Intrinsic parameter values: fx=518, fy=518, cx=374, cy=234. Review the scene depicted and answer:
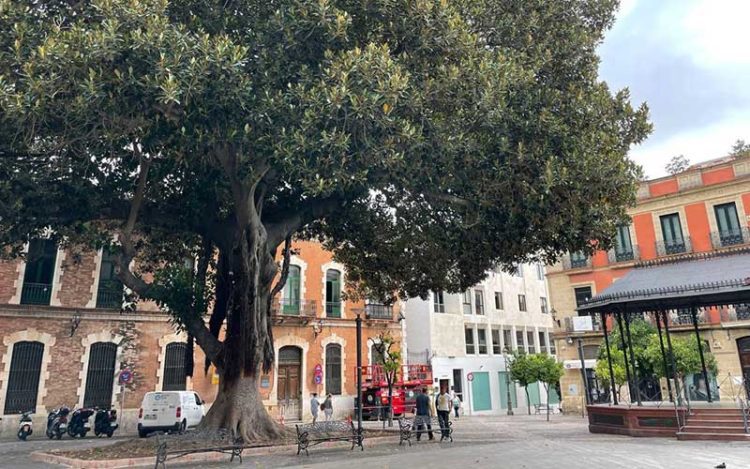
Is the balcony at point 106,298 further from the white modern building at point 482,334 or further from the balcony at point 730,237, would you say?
the balcony at point 730,237

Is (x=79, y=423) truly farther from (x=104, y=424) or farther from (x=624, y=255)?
(x=624, y=255)

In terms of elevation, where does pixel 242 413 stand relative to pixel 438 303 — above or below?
below

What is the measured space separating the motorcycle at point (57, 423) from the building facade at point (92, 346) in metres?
1.04

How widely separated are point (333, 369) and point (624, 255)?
18.4m

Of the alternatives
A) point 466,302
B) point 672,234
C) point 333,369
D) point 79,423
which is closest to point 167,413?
point 79,423

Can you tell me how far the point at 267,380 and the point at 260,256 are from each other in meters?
14.5

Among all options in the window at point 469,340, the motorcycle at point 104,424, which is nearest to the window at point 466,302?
the window at point 469,340

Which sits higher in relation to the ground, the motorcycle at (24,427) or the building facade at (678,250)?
the building facade at (678,250)

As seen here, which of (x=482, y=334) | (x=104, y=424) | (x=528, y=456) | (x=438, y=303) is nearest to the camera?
(x=528, y=456)

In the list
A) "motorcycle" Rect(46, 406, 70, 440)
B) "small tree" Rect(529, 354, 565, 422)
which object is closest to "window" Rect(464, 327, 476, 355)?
"small tree" Rect(529, 354, 565, 422)

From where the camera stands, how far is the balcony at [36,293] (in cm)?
2070

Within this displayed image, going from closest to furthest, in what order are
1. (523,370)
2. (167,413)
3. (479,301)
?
(167,413)
(523,370)
(479,301)

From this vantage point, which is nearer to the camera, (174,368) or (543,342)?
(174,368)

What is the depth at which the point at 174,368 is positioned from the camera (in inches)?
917
